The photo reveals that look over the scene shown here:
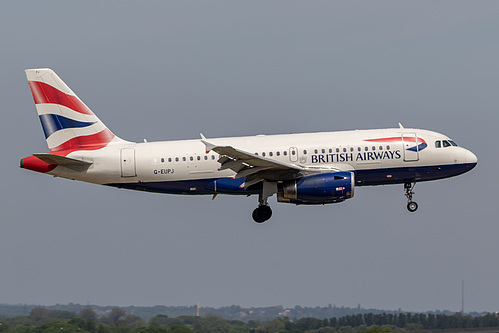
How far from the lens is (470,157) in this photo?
5181cm

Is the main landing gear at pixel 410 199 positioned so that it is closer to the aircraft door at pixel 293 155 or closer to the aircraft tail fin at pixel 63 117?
the aircraft door at pixel 293 155

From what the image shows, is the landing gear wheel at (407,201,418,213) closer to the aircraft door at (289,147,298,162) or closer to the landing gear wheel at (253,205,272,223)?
the aircraft door at (289,147,298,162)

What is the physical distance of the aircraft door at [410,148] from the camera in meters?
50.4

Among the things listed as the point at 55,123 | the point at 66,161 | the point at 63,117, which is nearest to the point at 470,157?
the point at 66,161

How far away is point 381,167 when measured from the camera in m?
50.2

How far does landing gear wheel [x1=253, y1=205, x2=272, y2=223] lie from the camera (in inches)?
2040

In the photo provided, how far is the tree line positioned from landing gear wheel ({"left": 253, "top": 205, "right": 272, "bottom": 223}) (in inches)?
234

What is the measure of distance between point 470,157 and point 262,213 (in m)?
12.7

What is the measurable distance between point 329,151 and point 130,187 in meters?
11.8

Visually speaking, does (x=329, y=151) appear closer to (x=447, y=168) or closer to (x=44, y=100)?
Answer: (x=447, y=168)

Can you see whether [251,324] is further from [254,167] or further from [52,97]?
[52,97]

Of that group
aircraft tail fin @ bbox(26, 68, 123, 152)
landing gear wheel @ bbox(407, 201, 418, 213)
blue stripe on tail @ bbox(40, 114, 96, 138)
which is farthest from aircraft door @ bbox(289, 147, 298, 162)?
blue stripe on tail @ bbox(40, 114, 96, 138)

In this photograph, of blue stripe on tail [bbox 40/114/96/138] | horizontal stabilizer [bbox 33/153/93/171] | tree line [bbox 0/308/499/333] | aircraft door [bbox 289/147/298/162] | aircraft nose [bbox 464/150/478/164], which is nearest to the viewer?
tree line [bbox 0/308/499/333]

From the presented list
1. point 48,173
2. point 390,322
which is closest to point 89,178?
point 48,173
